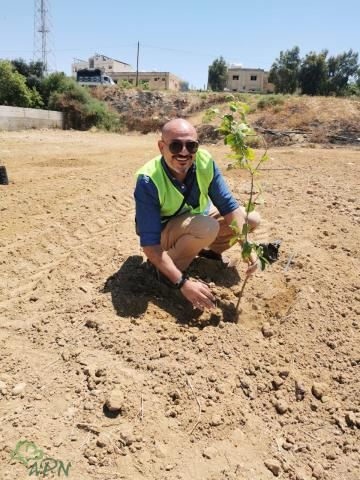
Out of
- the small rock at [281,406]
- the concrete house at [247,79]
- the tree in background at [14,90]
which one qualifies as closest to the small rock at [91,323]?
the small rock at [281,406]

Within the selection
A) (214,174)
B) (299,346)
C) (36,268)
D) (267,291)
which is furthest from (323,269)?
(36,268)

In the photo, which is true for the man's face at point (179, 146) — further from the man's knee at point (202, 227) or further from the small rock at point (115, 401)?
the small rock at point (115, 401)

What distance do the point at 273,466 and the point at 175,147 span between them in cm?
170

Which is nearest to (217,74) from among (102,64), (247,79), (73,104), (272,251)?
(247,79)

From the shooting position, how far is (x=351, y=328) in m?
2.61

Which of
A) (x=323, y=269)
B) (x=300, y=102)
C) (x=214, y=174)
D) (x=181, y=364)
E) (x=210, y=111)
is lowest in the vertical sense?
(x=181, y=364)

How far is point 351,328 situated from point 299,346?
436 millimetres

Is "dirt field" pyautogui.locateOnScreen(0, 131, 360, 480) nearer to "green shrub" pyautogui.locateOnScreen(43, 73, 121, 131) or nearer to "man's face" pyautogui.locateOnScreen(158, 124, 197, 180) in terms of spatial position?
"man's face" pyautogui.locateOnScreen(158, 124, 197, 180)

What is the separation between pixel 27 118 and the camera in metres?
15.0

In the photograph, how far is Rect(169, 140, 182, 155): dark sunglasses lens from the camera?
94.0 inches

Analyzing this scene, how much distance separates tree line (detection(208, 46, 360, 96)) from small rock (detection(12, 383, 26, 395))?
123 feet

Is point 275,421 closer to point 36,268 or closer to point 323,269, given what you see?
point 323,269

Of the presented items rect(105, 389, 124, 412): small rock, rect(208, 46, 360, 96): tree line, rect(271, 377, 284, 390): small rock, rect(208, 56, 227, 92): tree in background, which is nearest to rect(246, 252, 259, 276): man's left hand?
rect(271, 377, 284, 390): small rock

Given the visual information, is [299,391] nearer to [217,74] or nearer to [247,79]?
[217,74]
